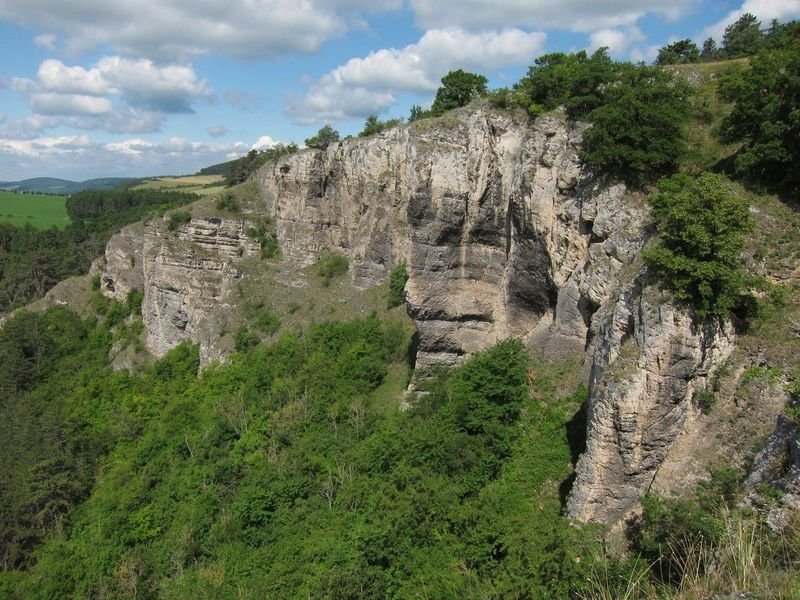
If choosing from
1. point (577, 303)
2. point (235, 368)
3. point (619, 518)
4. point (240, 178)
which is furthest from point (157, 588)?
point (240, 178)

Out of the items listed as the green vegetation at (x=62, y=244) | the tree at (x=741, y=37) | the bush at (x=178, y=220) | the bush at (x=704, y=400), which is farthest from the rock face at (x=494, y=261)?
the tree at (x=741, y=37)

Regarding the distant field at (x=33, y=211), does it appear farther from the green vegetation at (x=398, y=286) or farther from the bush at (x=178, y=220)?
the green vegetation at (x=398, y=286)

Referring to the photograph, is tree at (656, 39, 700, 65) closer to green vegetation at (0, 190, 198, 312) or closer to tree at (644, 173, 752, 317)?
tree at (644, 173, 752, 317)

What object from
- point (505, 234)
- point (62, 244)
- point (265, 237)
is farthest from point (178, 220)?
point (62, 244)

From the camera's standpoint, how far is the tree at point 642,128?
17.8 meters

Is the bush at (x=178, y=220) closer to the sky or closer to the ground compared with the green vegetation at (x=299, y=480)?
closer to the sky

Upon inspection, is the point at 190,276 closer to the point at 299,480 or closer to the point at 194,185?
the point at 299,480

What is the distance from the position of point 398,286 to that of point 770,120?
22.6 meters

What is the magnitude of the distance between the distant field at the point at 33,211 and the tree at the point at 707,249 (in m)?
117

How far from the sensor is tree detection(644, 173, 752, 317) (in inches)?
493

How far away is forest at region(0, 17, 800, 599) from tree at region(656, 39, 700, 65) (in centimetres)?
30

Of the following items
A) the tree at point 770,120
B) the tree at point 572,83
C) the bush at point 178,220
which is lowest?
the bush at point 178,220

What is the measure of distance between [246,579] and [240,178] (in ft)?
185

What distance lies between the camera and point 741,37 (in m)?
36.2
